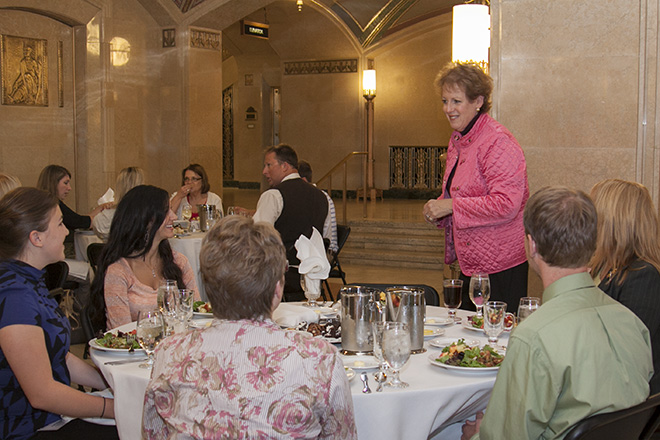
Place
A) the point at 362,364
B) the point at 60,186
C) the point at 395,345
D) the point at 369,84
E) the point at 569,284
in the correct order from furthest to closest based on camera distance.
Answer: the point at 369,84, the point at 60,186, the point at 362,364, the point at 395,345, the point at 569,284

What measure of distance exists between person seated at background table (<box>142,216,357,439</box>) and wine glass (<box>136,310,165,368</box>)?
23.8 inches

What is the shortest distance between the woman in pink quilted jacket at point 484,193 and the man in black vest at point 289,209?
71.2 inches

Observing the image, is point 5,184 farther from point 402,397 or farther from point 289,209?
point 402,397

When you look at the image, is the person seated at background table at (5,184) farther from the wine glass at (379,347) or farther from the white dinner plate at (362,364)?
the wine glass at (379,347)

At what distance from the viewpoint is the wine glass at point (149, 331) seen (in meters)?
2.40

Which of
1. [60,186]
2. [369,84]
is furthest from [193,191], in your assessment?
[369,84]

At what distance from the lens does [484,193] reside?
3.67 m

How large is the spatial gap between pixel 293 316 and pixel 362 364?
1.78 ft

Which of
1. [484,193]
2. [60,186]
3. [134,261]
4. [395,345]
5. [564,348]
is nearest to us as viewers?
[564,348]

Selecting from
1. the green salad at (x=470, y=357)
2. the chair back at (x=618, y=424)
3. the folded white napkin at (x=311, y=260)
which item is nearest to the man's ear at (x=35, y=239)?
the folded white napkin at (x=311, y=260)

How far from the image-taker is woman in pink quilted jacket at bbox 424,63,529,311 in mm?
3562

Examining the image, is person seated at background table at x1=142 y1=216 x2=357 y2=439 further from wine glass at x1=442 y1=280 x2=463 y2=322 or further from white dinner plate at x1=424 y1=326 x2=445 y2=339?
wine glass at x1=442 y1=280 x2=463 y2=322

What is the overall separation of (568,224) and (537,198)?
0.11 metres

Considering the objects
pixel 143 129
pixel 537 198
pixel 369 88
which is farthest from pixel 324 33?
pixel 537 198
